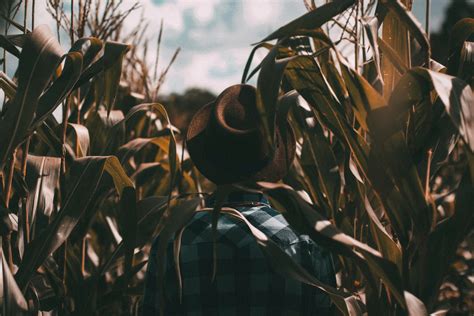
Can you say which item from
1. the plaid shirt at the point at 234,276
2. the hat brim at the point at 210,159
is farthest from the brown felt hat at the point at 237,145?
the plaid shirt at the point at 234,276

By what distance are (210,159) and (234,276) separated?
0.84 feet

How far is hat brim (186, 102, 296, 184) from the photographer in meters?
1.34

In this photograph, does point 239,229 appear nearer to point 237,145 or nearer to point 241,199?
point 241,199

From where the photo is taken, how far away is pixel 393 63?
1183 mm

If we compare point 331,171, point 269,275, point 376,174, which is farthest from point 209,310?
point 376,174

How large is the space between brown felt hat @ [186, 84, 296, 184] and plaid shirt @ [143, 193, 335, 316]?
0.11 metres

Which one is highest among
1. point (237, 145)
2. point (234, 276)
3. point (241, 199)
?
point (237, 145)

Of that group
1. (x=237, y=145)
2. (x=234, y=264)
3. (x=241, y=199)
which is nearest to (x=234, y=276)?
(x=234, y=264)

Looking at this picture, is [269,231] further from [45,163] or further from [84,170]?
[45,163]

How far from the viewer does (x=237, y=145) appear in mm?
1269

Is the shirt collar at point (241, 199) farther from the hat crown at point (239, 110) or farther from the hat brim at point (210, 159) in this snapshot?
the hat crown at point (239, 110)

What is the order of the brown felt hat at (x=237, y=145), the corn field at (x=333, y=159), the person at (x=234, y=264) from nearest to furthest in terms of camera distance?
1. the corn field at (x=333, y=159)
2. the brown felt hat at (x=237, y=145)
3. the person at (x=234, y=264)

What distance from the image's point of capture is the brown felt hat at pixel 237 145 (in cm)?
127

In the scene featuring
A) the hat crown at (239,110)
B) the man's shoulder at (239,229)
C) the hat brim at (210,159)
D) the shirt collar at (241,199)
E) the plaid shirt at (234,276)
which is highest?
the hat crown at (239,110)
